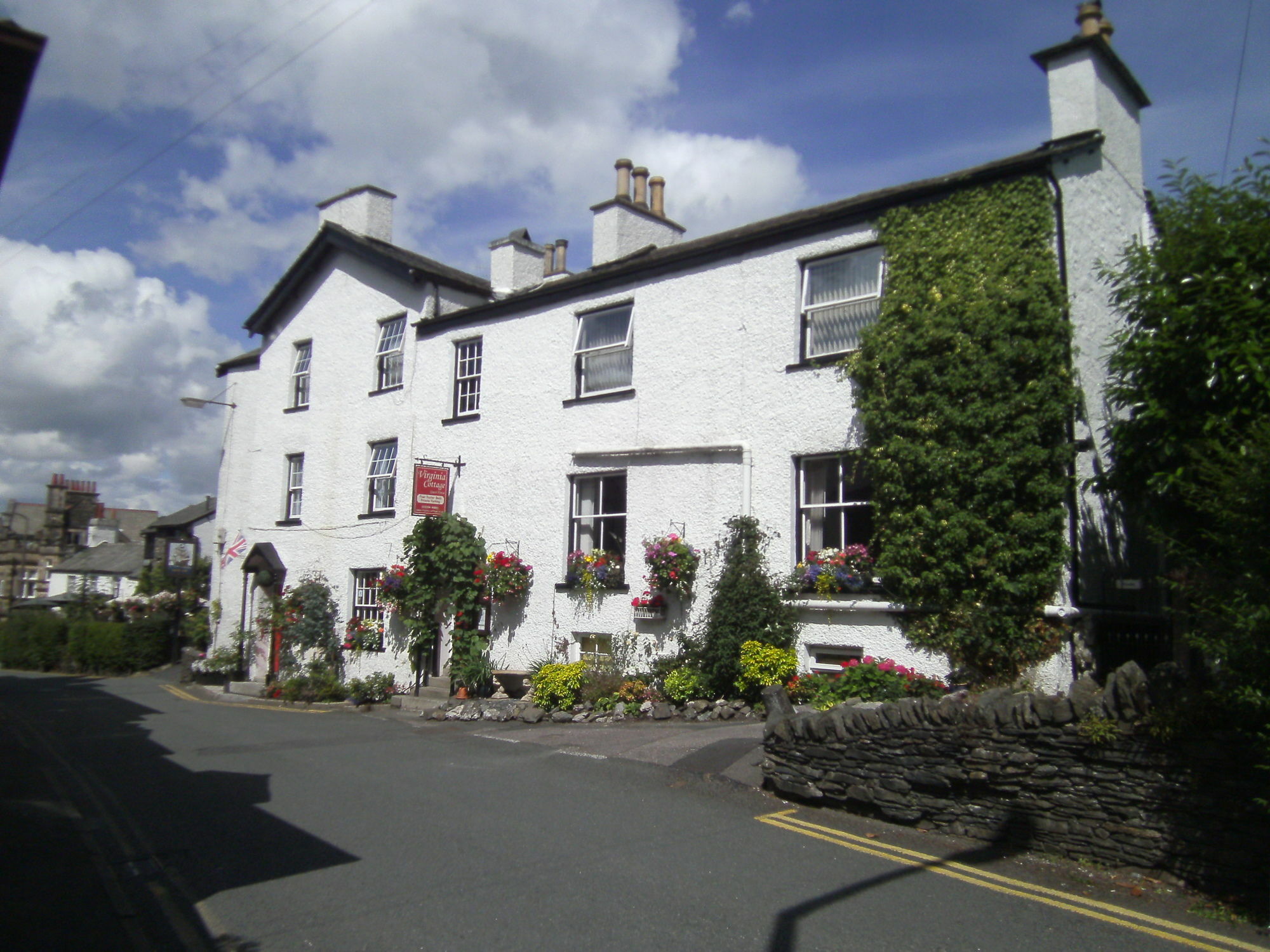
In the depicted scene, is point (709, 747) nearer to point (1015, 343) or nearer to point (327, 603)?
point (1015, 343)

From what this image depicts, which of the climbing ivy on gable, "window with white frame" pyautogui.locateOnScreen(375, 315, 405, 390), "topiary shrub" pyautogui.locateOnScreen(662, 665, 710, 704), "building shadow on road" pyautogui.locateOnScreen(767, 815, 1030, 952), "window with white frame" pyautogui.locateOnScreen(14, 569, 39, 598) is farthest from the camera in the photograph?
"window with white frame" pyautogui.locateOnScreen(14, 569, 39, 598)

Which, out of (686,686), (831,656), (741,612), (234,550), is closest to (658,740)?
(686,686)

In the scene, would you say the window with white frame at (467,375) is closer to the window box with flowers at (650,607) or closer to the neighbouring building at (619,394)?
the neighbouring building at (619,394)

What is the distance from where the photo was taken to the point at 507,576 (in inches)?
655

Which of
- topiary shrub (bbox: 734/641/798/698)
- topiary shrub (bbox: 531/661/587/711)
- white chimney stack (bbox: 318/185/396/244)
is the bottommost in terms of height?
topiary shrub (bbox: 531/661/587/711)

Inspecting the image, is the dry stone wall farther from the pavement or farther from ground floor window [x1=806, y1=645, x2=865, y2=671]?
ground floor window [x1=806, y1=645, x2=865, y2=671]

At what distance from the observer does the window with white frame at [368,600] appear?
20000 millimetres

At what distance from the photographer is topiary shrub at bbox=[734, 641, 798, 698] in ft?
41.9

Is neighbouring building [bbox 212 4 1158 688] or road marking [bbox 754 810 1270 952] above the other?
neighbouring building [bbox 212 4 1158 688]

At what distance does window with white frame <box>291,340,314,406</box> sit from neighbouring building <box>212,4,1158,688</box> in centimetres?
7

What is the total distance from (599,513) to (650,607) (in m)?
2.26

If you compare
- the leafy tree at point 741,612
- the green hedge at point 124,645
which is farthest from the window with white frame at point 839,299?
the green hedge at point 124,645

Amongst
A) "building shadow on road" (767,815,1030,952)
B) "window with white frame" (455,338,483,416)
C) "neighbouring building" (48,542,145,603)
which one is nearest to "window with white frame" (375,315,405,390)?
"window with white frame" (455,338,483,416)

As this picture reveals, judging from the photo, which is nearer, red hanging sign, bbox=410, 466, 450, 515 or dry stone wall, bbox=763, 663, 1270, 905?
dry stone wall, bbox=763, 663, 1270, 905
